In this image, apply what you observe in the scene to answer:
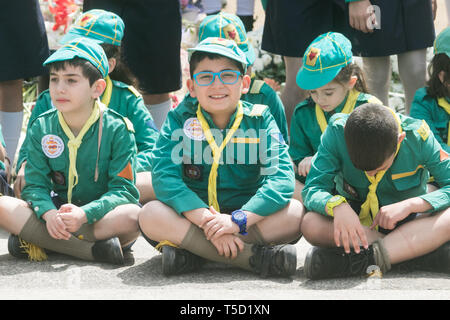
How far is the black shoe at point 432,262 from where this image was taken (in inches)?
129

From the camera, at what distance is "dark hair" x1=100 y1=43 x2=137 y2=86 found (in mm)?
4565

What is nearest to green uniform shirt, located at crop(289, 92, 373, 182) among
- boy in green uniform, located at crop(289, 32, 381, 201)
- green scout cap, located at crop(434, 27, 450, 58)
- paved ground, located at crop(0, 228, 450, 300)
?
boy in green uniform, located at crop(289, 32, 381, 201)

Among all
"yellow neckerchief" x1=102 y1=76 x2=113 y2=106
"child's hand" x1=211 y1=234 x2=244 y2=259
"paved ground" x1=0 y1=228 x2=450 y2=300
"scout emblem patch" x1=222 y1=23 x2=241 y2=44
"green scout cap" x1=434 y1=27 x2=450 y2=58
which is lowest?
"paved ground" x1=0 y1=228 x2=450 y2=300

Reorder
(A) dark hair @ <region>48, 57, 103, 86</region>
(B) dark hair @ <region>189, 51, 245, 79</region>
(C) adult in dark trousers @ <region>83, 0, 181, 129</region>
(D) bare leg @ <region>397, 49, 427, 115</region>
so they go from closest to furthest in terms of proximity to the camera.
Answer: (B) dark hair @ <region>189, 51, 245, 79</region> < (A) dark hair @ <region>48, 57, 103, 86</region> < (D) bare leg @ <region>397, 49, 427, 115</region> < (C) adult in dark trousers @ <region>83, 0, 181, 129</region>

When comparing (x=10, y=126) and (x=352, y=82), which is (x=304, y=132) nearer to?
(x=352, y=82)

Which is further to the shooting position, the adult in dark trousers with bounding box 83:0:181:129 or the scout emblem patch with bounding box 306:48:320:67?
the adult in dark trousers with bounding box 83:0:181:129

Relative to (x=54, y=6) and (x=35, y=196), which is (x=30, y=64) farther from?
(x=54, y=6)

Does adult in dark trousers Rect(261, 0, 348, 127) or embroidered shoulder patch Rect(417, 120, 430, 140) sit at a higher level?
adult in dark trousers Rect(261, 0, 348, 127)

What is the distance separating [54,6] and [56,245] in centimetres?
359

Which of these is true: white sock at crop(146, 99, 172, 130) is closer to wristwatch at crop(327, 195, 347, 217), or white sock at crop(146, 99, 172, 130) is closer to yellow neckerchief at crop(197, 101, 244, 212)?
yellow neckerchief at crop(197, 101, 244, 212)

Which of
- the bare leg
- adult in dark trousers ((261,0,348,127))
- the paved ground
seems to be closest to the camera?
the paved ground

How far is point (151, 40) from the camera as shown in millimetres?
4883

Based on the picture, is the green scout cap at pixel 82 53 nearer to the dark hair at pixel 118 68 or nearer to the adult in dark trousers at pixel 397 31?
the dark hair at pixel 118 68
